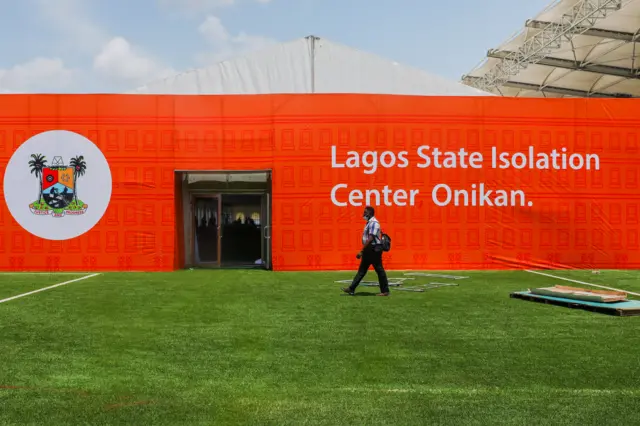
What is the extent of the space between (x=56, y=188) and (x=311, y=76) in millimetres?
8257

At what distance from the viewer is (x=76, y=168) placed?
1780 cm

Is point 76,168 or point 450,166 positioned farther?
point 450,166

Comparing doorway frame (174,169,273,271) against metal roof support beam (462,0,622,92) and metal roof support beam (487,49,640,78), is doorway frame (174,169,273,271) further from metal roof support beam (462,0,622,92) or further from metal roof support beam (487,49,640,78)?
metal roof support beam (487,49,640,78)

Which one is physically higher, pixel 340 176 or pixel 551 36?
pixel 551 36

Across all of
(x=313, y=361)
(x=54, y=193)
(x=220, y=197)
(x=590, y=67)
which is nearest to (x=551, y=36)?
(x=590, y=67)

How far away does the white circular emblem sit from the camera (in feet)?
58.1

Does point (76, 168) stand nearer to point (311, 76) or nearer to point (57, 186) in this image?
point (57, 186)

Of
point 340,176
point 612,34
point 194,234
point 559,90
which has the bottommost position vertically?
point 194,234

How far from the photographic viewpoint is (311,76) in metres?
19.6

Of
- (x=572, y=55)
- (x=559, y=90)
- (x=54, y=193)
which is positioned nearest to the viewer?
(x=54, y=193)

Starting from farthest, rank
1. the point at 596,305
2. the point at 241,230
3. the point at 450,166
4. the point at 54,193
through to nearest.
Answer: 1. the point at 241,230
2. the point at 450,166
3. the point at 54,193
4. the point at 596,305

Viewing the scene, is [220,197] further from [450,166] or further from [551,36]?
[551,36]

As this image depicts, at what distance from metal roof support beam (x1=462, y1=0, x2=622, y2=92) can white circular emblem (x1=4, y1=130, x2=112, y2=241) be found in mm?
21537

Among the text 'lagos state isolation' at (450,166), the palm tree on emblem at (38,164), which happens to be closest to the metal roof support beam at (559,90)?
the text 'lagos state isolation' at (450,166)
